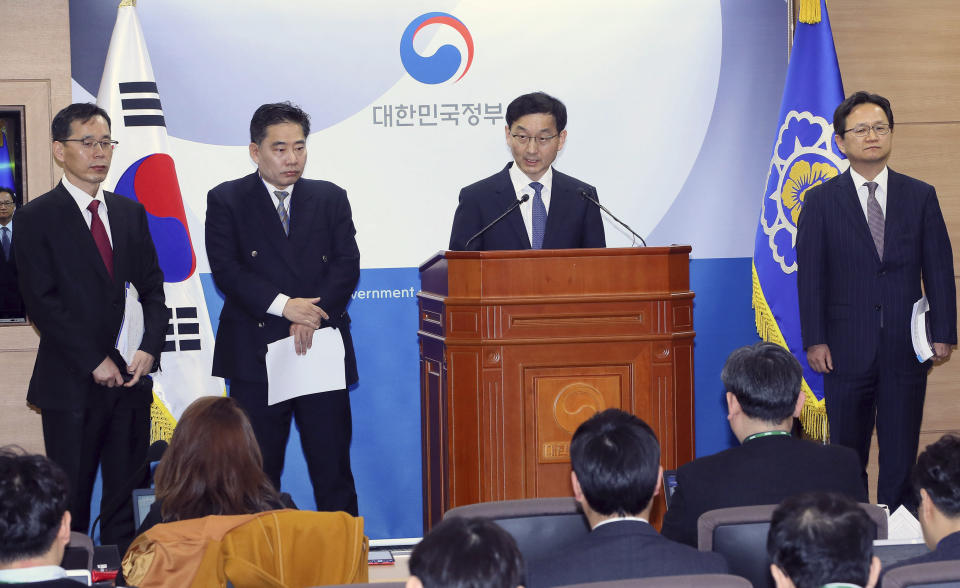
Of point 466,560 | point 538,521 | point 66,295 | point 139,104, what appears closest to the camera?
point 466,560

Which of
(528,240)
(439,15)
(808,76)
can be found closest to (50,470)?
(528,240)

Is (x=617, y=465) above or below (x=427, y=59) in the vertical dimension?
below

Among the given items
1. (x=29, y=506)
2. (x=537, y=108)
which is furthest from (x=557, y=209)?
(x=29, y=506)

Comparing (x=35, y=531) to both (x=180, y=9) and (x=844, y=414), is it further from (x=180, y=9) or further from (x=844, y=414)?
(x=180, y=9)

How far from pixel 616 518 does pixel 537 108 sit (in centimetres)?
253

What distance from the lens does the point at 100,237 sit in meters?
4.33

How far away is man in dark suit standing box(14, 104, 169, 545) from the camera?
420cm

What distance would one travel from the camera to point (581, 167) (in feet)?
17.9

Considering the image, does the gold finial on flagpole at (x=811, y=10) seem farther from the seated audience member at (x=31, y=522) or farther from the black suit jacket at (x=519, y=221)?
the seated audience member at (x=31, y=522)

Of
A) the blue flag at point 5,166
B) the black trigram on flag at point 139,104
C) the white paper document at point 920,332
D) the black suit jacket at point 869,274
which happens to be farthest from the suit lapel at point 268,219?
the white paper document at point 920,332

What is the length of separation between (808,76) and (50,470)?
4.26m

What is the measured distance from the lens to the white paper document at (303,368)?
432 centimetres

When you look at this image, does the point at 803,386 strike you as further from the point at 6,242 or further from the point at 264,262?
the point at 6,242

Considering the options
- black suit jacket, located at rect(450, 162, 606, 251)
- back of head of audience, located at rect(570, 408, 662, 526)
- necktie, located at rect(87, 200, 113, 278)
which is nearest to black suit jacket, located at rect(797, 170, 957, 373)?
black suit jacket, located at rect(450, 162, 606, 251)
